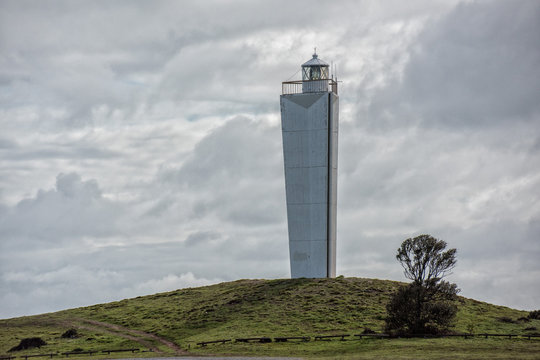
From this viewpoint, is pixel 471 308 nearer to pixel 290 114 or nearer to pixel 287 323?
pixel 287 323

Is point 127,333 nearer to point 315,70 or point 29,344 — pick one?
point 29,344

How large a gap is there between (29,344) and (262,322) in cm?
2322

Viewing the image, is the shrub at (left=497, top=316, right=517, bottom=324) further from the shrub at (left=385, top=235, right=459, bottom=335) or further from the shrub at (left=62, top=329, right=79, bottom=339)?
the shrub at (left=62, top=329, right=79, bottom=339)

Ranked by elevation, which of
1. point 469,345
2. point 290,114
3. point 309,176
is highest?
point 290,114

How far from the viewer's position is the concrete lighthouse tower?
89.9m

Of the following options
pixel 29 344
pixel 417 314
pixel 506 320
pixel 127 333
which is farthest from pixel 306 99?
pixel 29 344

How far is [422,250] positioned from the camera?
239 feet

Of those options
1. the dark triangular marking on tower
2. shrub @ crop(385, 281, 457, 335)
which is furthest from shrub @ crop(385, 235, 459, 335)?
the dark triangular marking on tower

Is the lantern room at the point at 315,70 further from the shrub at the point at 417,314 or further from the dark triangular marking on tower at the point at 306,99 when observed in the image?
the shrub at the point at 417,314

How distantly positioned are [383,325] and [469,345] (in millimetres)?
11866

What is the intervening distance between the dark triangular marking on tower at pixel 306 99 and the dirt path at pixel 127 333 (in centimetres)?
3211

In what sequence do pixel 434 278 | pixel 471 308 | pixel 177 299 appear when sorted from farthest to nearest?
1. pixel 177 299
2. pixel 471 308
3. pixel 434 278

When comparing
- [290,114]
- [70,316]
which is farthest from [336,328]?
[70,316]

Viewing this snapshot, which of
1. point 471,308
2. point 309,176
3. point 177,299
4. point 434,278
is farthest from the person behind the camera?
point 177,299
